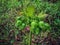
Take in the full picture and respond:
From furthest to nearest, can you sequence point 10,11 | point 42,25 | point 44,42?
point 10,11, point 44,42, point 42,25

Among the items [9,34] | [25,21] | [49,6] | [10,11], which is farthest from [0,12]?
[25,21]

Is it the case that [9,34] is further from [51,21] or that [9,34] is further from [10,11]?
[51,21]

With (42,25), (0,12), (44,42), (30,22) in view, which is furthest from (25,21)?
(0,12)

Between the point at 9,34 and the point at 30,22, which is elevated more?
the point at 30,22

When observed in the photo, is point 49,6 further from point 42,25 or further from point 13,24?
point 42,25

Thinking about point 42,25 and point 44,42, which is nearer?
point 42,25

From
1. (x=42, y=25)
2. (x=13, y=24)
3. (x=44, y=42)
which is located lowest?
(x=44, y=42)

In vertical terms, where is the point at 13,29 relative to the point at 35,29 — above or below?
below

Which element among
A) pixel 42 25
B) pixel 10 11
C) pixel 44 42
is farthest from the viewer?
pixel 10 11

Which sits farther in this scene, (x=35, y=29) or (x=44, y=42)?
(x=44, y=42)
